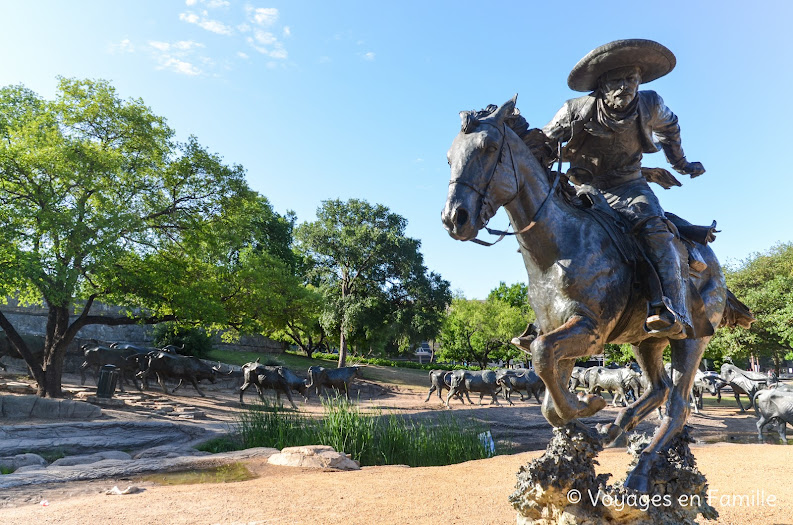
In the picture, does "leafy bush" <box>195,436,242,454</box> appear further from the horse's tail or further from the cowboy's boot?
the cowboy's boot

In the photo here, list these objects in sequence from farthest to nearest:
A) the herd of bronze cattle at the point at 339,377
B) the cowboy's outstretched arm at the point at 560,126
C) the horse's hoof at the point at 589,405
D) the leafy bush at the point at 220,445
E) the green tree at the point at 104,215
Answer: the herd of bronze cattle at the point at 339,377, the green tree at the point at 104,215, the leafy bush at the point at 220,445, the cowboy's outstretched arm at the point at 560,126, the horse's hoof at the point at 589,405

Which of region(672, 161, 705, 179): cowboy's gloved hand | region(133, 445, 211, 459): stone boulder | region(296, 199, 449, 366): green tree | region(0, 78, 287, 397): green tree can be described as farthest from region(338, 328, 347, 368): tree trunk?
region(672, 161, 705, 179): cowboy's gloved hand

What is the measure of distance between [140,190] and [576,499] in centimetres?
1845

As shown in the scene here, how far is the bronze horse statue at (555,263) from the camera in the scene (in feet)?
10.2

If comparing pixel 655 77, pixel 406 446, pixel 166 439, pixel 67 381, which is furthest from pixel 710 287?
pixel 67 381

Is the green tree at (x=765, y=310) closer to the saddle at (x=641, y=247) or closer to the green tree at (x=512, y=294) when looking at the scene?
the saddle at (x=641, y=247)

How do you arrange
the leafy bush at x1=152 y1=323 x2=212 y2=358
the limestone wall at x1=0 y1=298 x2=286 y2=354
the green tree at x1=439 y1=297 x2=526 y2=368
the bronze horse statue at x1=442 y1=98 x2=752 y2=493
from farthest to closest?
the green tree at x1=439 y1=297 x2=526 y2=368
the leafy bush at x1=152 y1=323 x2=212 y2=358
the limestone wall at x1=0 y1=298 x2=286 y2=354
the bronze horse statue at x1=442 y1=98 x2=752 y2=493

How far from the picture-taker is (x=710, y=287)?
448cm

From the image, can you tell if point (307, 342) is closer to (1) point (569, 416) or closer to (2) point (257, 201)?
(2) point (257, 201)

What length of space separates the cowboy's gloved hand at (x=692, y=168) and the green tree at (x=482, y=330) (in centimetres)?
3700

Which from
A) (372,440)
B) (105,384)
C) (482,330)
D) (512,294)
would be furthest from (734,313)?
(512,294)

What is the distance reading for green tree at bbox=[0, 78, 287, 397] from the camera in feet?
49.2

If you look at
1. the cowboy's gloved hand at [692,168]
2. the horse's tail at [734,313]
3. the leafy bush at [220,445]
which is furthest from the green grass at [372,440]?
the cowboy's gloved hand at [692,168]

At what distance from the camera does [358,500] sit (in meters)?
5.02
